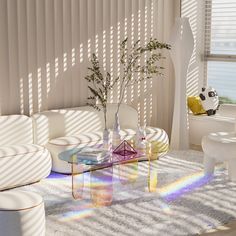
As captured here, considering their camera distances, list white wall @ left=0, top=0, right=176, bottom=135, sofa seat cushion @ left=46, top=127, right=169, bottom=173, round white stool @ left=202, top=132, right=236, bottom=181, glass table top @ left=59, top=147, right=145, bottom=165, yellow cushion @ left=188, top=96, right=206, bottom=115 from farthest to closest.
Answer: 1. yellow cushion @ left=188, top=96, right=206, bottom=115
2. white wall @ left=0, top=0, right=176, bottom=135
3. sofa seat cushion @ left=46, top=127, right=169, bottom=173
4. round white stool @ left=202, top=132, right=236, bottom=181
5. glass table top @ left=59, top=147, right=145, bottom=165

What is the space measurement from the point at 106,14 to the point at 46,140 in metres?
1.78

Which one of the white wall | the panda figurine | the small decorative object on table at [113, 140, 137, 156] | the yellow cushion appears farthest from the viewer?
the yellow cushion

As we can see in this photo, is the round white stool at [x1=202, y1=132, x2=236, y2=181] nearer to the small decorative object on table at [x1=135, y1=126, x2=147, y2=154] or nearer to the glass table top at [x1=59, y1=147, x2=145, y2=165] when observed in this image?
the small decorative object on table at [x1=135, y1=126, x2=147, y2=154]

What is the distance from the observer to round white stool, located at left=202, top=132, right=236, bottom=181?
16.5ft

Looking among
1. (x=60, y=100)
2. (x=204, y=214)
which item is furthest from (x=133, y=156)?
(x=60, y=100)

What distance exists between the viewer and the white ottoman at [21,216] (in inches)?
134

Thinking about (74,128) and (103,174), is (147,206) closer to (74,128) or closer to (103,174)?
(103,174)

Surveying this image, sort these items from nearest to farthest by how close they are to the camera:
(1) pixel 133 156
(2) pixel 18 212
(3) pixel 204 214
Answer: (2) pixel 18 212 → (3) pixel 204 214 → (1) pixel 133 156

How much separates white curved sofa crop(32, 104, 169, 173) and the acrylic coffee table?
27cm

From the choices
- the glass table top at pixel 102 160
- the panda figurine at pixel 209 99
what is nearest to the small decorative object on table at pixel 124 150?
the glass table top at pixel 102 160

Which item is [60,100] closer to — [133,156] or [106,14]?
[106,14]

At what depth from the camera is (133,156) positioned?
461 cm

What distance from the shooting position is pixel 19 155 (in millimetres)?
4816

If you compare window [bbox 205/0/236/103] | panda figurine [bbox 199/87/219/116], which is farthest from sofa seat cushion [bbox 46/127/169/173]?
window [bbox 205/0/236/103]
